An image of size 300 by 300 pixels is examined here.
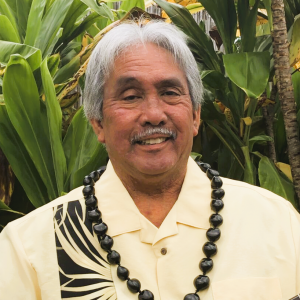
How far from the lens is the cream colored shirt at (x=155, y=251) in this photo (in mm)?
1156

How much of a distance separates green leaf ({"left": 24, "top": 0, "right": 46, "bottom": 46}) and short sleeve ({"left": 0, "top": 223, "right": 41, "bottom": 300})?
3.69ft

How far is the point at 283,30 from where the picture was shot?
73.3 inches

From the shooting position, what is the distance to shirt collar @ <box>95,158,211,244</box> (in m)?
1.20

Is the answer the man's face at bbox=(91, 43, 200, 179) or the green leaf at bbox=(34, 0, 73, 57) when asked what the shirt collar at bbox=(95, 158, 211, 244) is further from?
the green leaf at bbox=(34, 0, 73, 57)

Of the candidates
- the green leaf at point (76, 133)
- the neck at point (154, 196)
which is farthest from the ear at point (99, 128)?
the green leaf at point (76, 133)

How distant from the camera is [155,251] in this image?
118 cm

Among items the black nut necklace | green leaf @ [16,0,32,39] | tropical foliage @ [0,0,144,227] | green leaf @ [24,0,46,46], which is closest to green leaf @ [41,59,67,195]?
tropical foliage @ [0,0,144,227]

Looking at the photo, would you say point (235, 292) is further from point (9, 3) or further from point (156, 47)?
point (9, 3)

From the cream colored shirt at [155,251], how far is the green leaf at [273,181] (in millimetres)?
644

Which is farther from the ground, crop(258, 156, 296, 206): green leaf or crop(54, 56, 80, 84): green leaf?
crop(54, 56, 80, 84): green leaf

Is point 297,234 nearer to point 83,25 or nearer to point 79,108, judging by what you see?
point 79,108

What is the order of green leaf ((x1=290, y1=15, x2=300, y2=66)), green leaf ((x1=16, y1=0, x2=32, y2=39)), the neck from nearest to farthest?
the neck < green leaf ((x1=290, y1=15, x2=300, y2=66)) < green leaf ((x1=16, y1=0, x2=32, y2=39))

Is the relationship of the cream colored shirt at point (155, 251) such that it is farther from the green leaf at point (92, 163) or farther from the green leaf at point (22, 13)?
the green leaf at point (22, 13)

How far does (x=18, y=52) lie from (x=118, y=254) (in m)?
0.98
